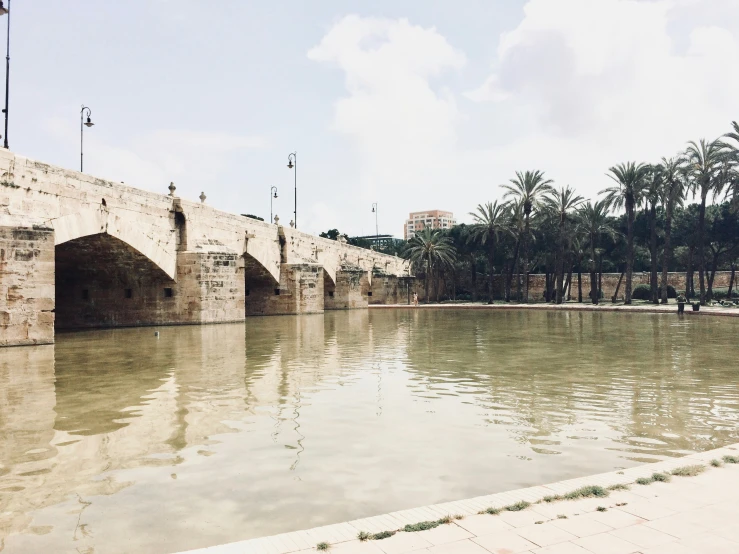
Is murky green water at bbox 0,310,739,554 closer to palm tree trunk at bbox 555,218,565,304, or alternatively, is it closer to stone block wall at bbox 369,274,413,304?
palm tree trunk at bbox 555,218,565,304

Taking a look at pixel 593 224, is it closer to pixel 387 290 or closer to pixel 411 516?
pixel 387 290

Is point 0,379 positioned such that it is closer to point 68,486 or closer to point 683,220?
point 68,486

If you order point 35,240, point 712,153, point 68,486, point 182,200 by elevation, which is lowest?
point 68,486

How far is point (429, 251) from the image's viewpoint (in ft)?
150

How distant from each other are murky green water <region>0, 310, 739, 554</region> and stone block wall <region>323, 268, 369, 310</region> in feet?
81.5

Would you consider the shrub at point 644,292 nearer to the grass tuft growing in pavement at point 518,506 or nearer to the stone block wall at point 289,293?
the stone block wall at point 289,293

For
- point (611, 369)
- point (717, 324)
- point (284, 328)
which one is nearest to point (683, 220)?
point (717, 324)

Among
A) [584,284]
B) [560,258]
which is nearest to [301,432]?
[560,258]

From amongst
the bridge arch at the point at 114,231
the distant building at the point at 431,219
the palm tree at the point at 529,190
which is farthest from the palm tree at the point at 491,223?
the distant building at the point at 431,219

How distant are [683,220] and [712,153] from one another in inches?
476

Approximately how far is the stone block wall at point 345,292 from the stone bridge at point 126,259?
267 cm

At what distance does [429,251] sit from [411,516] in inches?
1675

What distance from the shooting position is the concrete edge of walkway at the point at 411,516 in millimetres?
3125

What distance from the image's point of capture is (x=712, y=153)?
3375 cm
